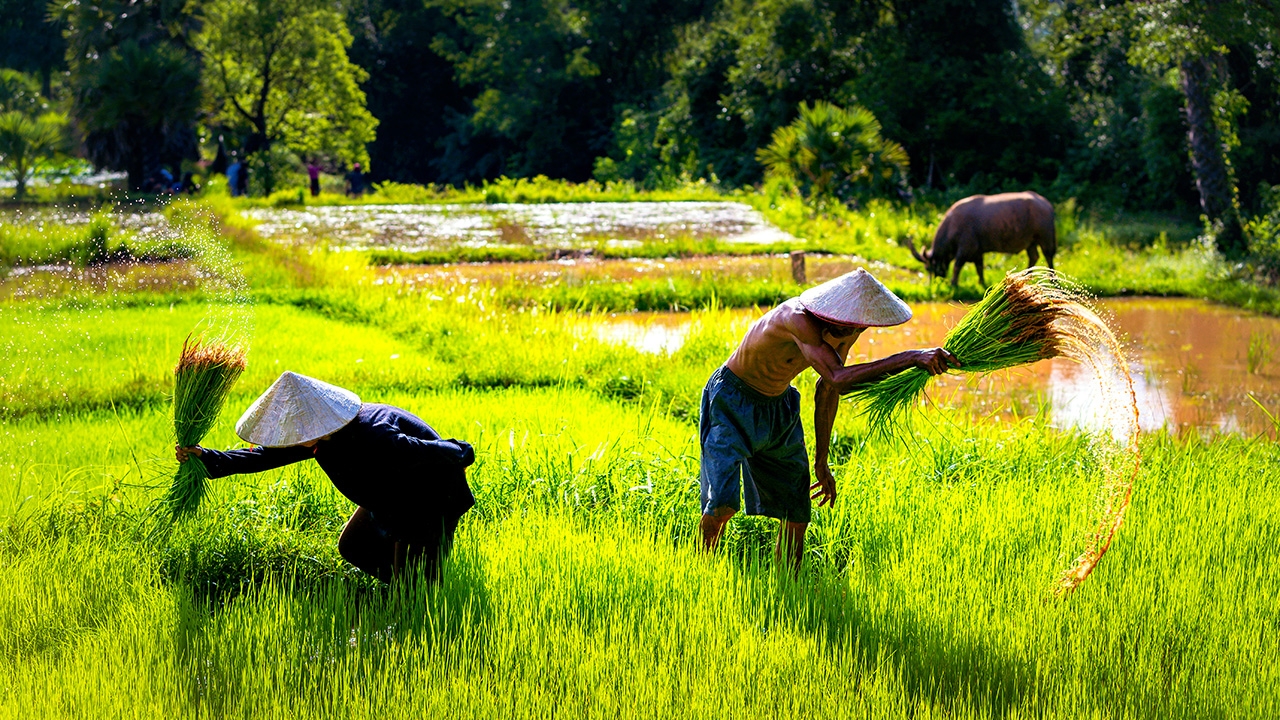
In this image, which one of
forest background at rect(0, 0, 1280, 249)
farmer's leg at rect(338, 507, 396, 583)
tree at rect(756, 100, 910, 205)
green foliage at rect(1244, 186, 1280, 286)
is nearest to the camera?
farmer's leg at rect(338, 507, 396, 583)

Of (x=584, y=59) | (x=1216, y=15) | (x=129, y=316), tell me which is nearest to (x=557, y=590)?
(x=129, y=316)

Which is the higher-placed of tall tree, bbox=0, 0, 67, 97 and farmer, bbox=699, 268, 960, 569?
tall tree, bbox=0, 0, 67, 97

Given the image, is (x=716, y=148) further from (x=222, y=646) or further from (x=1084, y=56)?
(x=222, y=646)

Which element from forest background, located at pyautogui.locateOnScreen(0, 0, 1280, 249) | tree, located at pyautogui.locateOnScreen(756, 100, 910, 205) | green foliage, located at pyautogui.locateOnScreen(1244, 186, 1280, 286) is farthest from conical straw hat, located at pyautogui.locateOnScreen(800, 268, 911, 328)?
tree, located at pyautogui.locateOnScreen(756, 100, 910, 205)

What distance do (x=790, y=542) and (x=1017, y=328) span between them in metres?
1.09

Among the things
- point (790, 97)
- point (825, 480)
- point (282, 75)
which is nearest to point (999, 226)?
point (825, 480)

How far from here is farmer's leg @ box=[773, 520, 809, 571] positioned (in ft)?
12.8

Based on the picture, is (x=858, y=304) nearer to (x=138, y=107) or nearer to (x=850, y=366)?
(x=850, y=366)

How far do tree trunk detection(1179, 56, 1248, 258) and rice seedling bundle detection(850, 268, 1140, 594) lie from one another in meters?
10.1

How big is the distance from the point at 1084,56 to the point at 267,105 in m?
16.3

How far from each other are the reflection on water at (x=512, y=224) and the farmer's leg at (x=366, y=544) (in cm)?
1056

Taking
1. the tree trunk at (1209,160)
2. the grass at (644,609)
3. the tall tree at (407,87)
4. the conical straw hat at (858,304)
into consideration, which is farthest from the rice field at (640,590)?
the tall tree at (407,87)

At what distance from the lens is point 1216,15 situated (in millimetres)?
11062

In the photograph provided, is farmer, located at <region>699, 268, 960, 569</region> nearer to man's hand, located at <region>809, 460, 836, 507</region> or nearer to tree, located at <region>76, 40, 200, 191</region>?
man's hand, located at <region>809, 460, 836, 507</region>
